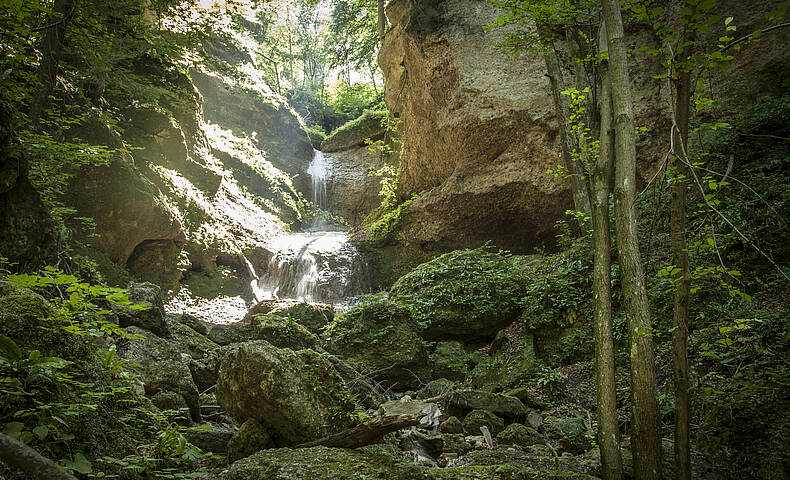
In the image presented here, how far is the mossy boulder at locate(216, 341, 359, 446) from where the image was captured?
301cm

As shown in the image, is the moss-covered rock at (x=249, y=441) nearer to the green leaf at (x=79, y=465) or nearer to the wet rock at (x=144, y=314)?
the green leaf at (x=79, y=465)

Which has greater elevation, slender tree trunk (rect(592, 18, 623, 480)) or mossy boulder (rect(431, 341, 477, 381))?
slender tree trunk (rect(592, 18, 623, 480))

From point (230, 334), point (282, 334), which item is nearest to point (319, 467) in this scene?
point (282, 334)

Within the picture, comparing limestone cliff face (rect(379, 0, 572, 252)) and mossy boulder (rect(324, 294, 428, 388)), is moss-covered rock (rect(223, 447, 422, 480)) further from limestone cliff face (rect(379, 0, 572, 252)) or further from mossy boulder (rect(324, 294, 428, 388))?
limestone cliff face (rect(379, 0, 572, 252))

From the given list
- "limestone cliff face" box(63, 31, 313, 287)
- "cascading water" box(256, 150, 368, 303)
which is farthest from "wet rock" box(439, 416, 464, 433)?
"cascading water" box(256, 150, 368, 303)

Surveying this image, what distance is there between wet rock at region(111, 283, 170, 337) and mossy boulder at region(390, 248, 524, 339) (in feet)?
14.7

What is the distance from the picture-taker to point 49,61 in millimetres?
5566

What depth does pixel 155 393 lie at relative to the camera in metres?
3.68

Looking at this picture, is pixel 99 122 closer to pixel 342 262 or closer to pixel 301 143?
pixel 342 262

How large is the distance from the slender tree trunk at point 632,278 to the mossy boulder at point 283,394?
7.06 ft

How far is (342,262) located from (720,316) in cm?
1169

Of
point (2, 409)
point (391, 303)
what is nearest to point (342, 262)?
point (391, 303)

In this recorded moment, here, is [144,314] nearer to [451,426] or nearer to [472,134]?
[451,426]

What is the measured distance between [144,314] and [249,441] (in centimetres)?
Answer: 404
